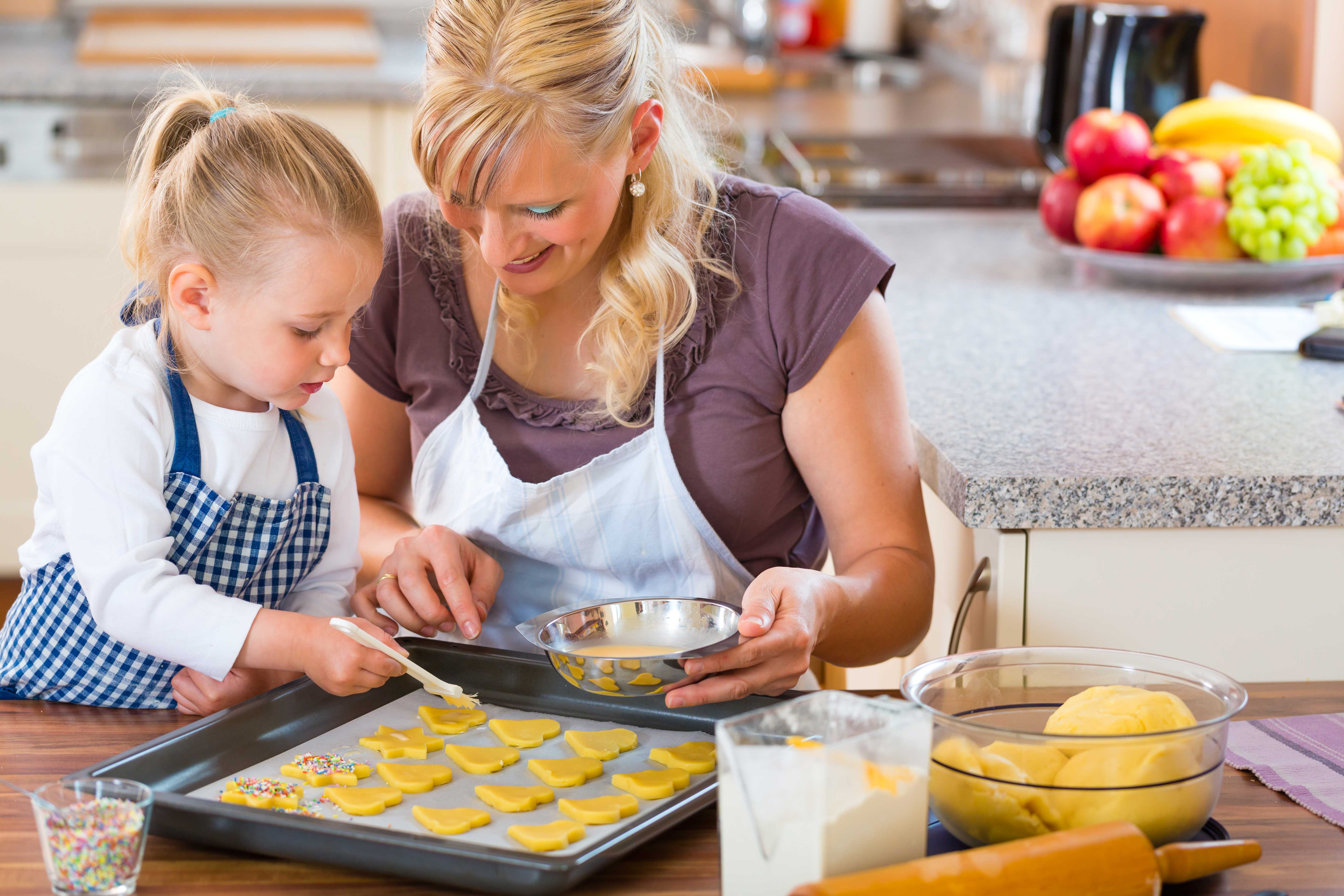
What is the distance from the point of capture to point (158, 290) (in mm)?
1094

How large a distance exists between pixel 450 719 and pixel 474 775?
0.09 m

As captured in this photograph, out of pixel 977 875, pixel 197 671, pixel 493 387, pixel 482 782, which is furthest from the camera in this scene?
pixel 493 387

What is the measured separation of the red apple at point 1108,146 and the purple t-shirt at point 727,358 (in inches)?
28.9

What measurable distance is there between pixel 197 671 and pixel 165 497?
0.13 meters

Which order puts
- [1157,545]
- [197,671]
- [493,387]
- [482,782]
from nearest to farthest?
1. [482,782]
2. [197,671]
3. [1157,545]
4. [493,387]

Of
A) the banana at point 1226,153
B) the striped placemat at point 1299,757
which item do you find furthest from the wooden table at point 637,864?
the banana at point 1226,153

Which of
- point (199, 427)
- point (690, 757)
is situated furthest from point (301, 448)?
point (690, 757)

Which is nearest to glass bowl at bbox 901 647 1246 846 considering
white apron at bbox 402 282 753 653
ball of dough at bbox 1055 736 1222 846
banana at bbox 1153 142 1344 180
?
ball of dough at bbox 1055 736 1222 846

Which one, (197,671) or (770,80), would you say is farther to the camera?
(770,80)

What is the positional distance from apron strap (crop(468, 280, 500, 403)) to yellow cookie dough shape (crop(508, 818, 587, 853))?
0.56 m

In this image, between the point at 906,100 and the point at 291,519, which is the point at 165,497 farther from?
the point at 906,100

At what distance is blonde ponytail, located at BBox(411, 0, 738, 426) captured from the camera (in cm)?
110

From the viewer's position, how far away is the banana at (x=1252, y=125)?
192 cm

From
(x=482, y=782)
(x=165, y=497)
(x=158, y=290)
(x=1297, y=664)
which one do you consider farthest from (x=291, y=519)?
(x=1297, y=664)
